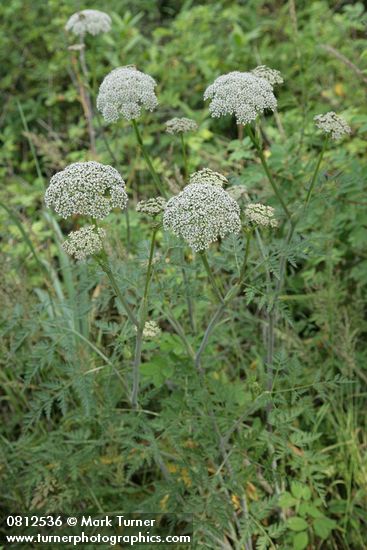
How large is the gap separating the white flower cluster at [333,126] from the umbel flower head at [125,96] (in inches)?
25.9

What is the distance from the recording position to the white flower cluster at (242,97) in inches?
82.3

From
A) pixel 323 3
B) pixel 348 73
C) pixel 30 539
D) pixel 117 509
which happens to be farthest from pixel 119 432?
pixel 323 3

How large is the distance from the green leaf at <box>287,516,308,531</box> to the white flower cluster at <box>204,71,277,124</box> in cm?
178

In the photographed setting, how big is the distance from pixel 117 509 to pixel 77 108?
14.6 ft

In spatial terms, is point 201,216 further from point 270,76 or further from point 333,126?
point 270,76

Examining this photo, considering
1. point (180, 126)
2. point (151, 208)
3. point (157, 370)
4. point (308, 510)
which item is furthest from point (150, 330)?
point (308, 510)

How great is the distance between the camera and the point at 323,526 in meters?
2.63

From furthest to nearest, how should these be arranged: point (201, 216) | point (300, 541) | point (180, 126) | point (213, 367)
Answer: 1. point (213, 367)
2. point (300, 541)
3. point (180, 126)
4. point (201, 216)

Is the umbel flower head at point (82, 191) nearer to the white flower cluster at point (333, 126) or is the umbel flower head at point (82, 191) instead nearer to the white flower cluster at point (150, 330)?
the white flower cluster at point (150, 330)

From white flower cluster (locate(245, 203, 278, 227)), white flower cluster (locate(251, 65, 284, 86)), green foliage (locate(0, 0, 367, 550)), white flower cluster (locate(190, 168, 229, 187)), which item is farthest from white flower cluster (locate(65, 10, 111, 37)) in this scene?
white flower cluster (locate(245, 203, 278, 227))

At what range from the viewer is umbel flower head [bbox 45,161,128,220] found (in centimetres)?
192

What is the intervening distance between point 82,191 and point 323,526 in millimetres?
1851

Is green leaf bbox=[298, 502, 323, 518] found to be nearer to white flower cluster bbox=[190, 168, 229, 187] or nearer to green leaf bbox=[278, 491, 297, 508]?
green leaf bbox=[278, 491, 297, 508]

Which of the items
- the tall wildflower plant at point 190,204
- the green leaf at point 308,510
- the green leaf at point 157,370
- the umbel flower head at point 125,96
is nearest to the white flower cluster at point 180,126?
the tall wildflower plant at point 190,204
